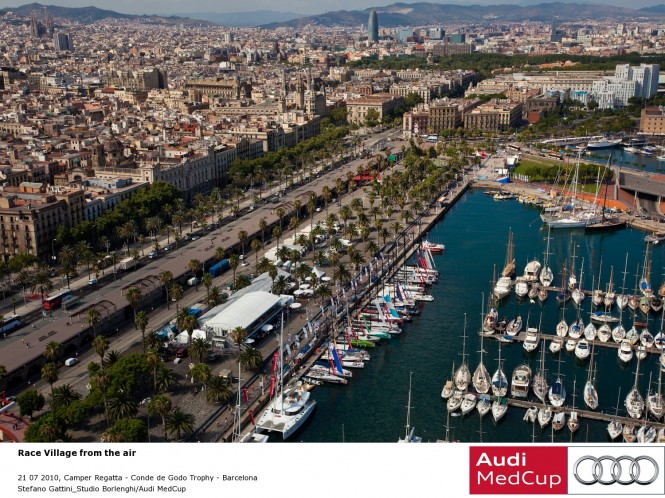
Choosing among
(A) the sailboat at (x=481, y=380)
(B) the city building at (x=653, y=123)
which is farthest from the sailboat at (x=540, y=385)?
(B) the city building at (x=653, y=123)

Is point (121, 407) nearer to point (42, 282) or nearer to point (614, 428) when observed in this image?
point (42, 282)

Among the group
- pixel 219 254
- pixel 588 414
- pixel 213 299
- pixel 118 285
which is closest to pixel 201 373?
pixel 213 299

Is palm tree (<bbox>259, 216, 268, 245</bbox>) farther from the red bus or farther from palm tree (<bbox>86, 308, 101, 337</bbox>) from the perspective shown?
palm tree (<bbox>86, 308, 101, 337</bbox>)

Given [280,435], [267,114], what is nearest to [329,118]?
[267,114]

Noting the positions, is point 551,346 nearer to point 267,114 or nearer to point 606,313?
point 606,313

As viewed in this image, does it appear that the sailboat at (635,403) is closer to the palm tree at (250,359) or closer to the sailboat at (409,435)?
the sailboat at (409,435)

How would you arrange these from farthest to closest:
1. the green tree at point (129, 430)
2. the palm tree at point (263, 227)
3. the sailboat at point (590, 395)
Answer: the palm tree at point (263, 227)
the sailboat at point (590, 395)
the green tree at point (129, 430)
